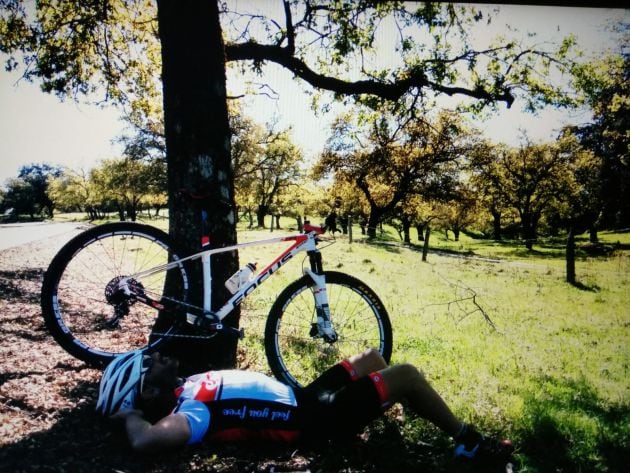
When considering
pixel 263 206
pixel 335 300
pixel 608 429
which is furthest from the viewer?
pixel 263 206

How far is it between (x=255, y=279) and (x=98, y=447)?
1.90 m

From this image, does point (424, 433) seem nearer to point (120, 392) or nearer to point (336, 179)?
point (120, 392)

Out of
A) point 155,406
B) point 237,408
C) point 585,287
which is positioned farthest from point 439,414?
point 585,287

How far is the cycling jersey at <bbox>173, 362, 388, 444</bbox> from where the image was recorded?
8.70ft

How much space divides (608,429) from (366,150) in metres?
32.2

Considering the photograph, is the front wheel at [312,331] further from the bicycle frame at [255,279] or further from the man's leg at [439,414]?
the man's leg at [439,414]

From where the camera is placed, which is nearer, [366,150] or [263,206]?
[366,150]

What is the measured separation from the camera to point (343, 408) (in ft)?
9.19

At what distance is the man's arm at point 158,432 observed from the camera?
2361 millimetres

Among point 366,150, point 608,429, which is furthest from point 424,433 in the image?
point 366,150

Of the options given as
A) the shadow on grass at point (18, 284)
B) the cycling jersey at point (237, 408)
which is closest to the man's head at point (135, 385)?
the cycling jersey at point (237, 408)

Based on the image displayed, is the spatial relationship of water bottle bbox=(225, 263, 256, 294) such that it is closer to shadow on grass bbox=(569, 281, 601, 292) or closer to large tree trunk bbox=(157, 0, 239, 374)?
large tree trunk bbox=(157, 0, 239, 374)

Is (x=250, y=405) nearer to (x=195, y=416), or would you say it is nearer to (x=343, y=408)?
(x=195, y=416)

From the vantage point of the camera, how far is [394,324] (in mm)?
6949
